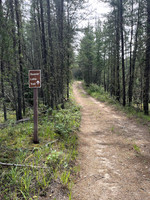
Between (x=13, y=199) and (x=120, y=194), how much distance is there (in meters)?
2.05

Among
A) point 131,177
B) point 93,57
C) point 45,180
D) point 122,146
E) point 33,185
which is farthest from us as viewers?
point 93,57

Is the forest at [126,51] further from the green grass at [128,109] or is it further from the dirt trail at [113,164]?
the dirt trail at [113,164]

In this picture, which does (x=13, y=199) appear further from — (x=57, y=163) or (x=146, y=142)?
(x=146, y=142)

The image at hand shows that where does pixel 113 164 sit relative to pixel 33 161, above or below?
below

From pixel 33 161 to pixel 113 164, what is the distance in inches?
88.2

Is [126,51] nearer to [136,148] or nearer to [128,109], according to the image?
[128,109]

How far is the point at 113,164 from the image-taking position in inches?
164

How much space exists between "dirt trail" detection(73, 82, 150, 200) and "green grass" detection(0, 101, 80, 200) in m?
0.44

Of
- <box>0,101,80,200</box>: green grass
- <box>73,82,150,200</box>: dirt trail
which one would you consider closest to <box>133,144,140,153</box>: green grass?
<box>73,82,150,200</box>: dirt trail

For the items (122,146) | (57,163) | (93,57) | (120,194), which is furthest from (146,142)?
(93,57)

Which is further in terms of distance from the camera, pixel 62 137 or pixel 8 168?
pixel 62 137

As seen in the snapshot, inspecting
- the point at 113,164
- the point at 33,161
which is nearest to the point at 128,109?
the point at 113,164

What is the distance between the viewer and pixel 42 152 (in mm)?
4027

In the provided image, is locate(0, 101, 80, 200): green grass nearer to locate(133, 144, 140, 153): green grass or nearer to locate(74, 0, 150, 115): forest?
locate(133, 144, 140, 153): green grass
